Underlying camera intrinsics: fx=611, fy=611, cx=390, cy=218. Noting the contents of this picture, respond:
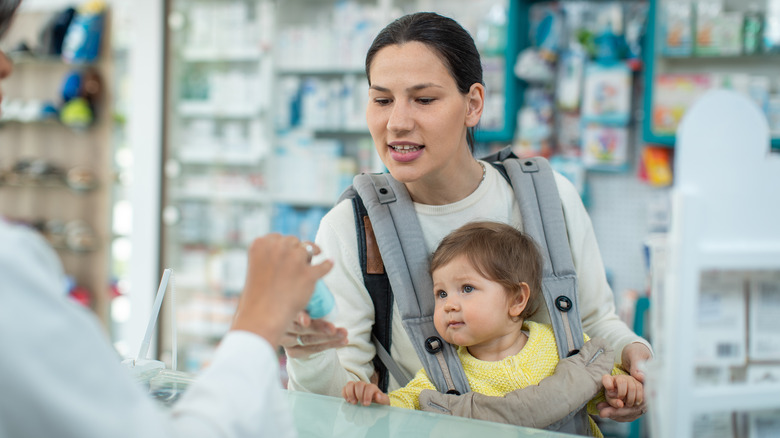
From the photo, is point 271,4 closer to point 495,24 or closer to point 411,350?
point 495,24

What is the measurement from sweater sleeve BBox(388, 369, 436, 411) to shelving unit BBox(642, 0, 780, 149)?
2.54 m

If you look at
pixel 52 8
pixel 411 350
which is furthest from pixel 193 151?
pixel 411 350

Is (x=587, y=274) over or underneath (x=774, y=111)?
underneath

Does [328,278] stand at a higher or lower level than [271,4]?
lower

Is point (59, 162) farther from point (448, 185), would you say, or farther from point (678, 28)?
point (678, 28)

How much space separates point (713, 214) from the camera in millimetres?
846

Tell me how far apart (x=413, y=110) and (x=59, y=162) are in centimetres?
451

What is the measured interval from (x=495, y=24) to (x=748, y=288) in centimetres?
Result: 339

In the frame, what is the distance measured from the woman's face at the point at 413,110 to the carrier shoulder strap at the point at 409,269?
0.31ft

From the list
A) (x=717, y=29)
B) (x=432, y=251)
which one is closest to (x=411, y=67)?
(x=432, y=251)

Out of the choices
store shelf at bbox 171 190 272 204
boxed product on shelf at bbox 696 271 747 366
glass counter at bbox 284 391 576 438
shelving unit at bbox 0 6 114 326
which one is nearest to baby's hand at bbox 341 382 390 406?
glass counter at bbox 284 391 576 438

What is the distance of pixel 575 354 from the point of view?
1.59 meters

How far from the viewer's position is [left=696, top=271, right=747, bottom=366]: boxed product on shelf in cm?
88

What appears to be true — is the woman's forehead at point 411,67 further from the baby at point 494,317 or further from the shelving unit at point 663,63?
the shelving unit at point 663,63
